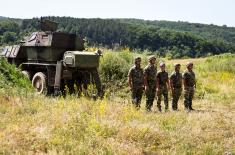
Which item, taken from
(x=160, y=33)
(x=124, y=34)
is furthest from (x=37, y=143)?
(x=160, y=33)

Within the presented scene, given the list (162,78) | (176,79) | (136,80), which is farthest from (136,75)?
(176,79)

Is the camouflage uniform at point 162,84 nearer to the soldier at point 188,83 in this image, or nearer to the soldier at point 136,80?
the soldier at point 136,80

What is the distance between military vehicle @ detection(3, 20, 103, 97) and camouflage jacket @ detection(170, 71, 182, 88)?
2.79 m

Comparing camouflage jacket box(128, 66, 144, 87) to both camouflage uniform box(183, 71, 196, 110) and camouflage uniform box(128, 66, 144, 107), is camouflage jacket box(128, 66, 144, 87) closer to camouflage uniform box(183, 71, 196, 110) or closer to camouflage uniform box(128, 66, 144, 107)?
camouflage uniform box(128, 66, 144, 107)

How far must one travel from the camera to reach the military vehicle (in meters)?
15.7

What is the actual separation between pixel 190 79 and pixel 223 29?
6152 inches

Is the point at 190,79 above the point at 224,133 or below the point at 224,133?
above

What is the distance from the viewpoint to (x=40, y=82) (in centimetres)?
1642

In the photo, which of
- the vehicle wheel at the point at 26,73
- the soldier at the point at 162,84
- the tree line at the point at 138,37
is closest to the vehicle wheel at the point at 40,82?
the vehicle wheel at the point at 26,73

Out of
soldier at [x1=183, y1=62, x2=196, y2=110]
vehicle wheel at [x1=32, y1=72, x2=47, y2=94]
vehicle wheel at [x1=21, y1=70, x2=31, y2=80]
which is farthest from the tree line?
soldier at [x1=183, y1=62, x2=196, y2=110]

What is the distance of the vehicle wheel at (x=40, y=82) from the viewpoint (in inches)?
631

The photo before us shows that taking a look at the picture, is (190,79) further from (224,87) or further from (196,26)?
(196,26)

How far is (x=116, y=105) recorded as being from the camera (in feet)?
38.1

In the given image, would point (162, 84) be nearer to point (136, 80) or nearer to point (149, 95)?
point (149, 95)
